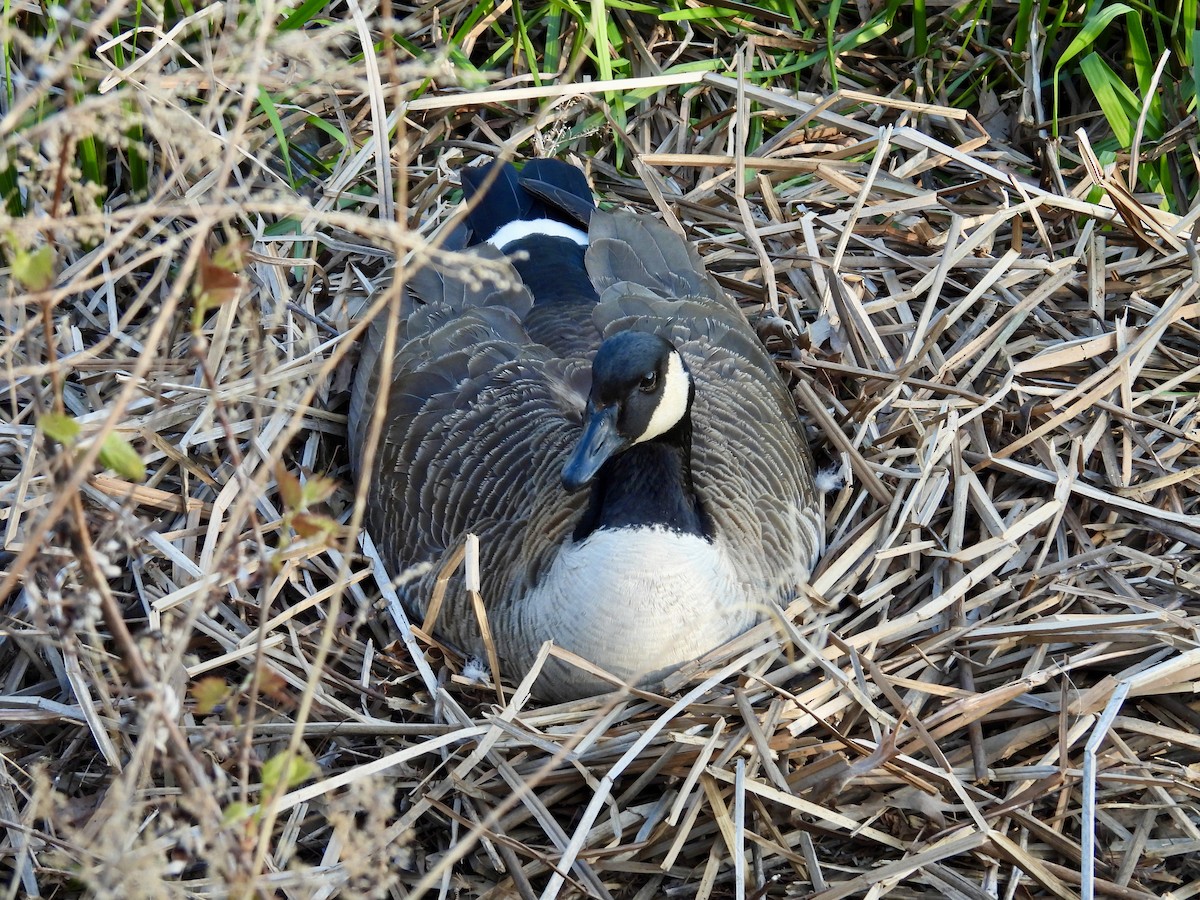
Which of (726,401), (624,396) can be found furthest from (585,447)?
(726,401)

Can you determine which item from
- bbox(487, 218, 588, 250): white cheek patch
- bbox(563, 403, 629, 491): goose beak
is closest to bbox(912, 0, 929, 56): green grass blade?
bbox(487, 218, 588, 250): white cheek patch

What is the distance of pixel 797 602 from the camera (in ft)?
10.9

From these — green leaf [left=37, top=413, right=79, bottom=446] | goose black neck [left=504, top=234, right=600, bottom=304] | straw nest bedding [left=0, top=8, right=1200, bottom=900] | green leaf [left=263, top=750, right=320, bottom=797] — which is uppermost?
green leaf [left=37, top=413, right=79, bottom=446]

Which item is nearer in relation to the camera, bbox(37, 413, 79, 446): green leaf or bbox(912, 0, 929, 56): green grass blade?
bbox(37, 413, 79, 446): green leaf

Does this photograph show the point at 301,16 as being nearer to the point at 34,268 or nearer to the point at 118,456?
the point at 34,268

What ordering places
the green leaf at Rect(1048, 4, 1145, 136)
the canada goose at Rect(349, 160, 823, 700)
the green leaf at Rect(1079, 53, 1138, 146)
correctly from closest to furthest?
the canada goose at Rect(349, 160, 823, 700) < the green leaf at Rect(1048, 4, 1145, 136) < the green leaf at Rect(1079, 53, 1138, 146)

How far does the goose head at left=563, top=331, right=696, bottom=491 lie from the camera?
2.94 meters

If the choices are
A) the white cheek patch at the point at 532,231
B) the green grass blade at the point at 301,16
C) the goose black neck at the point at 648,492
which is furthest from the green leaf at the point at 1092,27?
the green grass blade at the point at 301,16

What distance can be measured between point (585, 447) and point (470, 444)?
75 cm

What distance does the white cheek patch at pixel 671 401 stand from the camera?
10.0ft

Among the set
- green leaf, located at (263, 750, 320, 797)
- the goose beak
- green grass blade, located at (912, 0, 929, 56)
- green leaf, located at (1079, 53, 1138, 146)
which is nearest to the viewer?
green leaf, located at (263, 750, 320, 797)

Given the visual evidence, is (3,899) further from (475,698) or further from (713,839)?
(713,839)

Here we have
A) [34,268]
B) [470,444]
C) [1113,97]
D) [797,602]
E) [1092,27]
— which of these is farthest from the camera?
[1113,97]

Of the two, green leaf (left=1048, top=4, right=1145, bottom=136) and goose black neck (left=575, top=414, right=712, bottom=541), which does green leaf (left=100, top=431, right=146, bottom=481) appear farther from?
green leaf (left=1048, top=4, right=1145, bottom=136)
